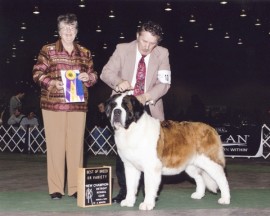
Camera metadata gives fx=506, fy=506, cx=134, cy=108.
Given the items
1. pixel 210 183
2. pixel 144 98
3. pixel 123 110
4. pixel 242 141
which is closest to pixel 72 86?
pixel 144 98

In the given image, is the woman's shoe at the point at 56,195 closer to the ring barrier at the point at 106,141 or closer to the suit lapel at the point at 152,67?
the suit lapel at the point at 152,67

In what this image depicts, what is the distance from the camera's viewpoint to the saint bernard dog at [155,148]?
14.2 feet

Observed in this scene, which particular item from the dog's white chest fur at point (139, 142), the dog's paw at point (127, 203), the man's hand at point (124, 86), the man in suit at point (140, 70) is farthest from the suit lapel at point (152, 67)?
the dog's paw at point (127, 203)

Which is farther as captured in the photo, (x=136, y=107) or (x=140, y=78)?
(x=140, y=78)

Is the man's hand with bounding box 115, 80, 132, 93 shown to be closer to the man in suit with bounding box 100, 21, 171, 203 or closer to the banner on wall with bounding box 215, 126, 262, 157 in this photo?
the man in suit with bounding box 100, 21, 171, 203

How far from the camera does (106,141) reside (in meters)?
12.7

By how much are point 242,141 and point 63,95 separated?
719cm

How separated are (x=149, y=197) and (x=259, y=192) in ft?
6.67

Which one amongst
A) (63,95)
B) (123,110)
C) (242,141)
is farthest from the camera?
(242,141)

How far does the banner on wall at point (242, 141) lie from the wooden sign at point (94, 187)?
686 cm

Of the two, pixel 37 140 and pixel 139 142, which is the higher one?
pixel 139 142

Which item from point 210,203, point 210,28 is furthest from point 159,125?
point 210,28

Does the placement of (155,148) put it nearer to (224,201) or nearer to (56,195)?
(224,201)

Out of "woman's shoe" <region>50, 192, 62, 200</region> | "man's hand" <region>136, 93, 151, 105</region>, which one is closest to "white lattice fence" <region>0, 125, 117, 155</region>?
"woman's shoe" <region>50, 192, 62, 200</region>
